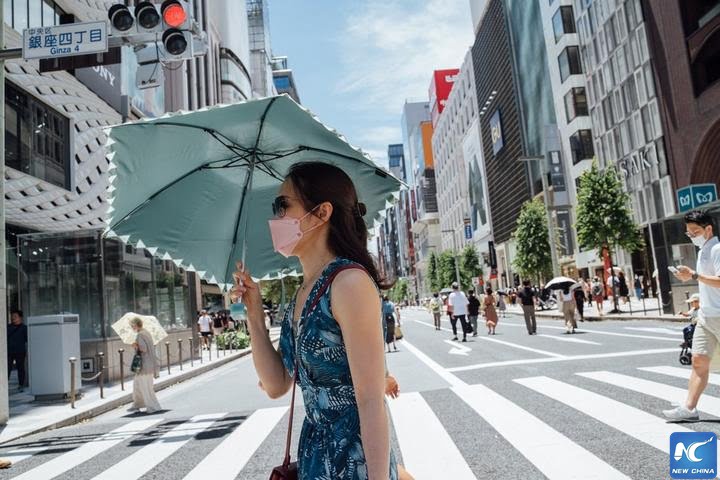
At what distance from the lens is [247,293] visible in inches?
87.2

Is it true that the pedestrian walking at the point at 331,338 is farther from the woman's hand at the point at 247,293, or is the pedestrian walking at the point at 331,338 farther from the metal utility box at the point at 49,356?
the metal utility box at the point at 49,356

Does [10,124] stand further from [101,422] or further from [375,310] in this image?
[375,310]

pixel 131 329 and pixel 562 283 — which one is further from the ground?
pixel 562 283

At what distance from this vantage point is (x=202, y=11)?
59.1 metres

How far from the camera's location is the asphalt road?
16.1 feet

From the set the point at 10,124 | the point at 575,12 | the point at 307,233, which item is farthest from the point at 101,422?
the point at 575,12

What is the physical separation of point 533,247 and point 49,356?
1423 inches

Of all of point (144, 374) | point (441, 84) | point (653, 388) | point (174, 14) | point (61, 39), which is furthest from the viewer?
point (441, 84)

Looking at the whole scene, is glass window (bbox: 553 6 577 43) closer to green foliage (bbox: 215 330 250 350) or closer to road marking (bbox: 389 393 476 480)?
green foliage (bbox: 215 330 250 350)

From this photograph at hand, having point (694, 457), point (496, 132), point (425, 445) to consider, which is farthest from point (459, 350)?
point (496, 132)

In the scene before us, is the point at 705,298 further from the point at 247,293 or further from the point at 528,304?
the point at 528,304

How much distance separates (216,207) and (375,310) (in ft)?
5.78

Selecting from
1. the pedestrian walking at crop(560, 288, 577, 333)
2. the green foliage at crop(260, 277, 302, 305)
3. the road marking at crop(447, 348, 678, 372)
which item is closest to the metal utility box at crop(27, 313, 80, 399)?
the road marking at crop(447, 348, 678, 372)

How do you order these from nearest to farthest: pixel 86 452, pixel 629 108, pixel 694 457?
pixel 694 457 → pixel 86 452 → pixel 629 108
